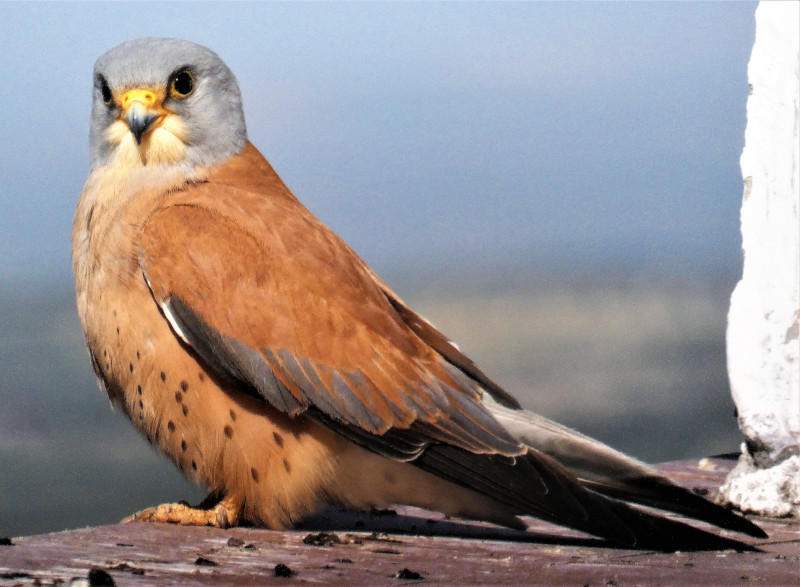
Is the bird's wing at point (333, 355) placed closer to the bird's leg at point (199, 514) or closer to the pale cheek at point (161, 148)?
Answer: the pale cheek at point (161, 148)

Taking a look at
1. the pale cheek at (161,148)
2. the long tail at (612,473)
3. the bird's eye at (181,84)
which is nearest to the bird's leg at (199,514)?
the long tail at (612,473)

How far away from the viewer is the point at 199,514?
406 centimetres

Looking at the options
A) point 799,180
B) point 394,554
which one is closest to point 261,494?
point 394,554

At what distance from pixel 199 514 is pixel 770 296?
2.74 meters

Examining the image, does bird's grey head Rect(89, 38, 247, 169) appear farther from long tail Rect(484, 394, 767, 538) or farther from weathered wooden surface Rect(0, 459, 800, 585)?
long tail Rect(484, 394, 767, 538)

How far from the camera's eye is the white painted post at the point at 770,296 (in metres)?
4.73

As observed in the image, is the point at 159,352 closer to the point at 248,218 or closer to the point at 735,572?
the point at 248,218

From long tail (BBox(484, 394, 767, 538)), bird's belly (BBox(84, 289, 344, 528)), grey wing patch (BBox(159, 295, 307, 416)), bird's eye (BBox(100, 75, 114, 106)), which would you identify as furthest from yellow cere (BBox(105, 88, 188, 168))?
long tail (BBox(484, 394, 767, 538))

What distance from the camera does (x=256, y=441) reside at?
3.88m

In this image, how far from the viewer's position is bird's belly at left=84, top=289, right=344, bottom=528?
390cm

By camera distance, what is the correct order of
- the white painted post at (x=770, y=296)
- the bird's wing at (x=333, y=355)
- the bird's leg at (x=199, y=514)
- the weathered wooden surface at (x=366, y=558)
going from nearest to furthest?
the weathered wooden surface at (x=366, y=558) < the bird's wing at (x=333, y=355) < the bird's leg at (x=199, y=514) < the white painted post at (x=770, y=296)

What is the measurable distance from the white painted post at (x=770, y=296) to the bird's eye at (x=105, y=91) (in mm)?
2949

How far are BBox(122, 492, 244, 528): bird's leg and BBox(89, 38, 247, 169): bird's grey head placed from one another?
4.82ft

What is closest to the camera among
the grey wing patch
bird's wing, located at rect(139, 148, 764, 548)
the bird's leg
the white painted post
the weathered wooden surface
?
the weathered wooden surface
